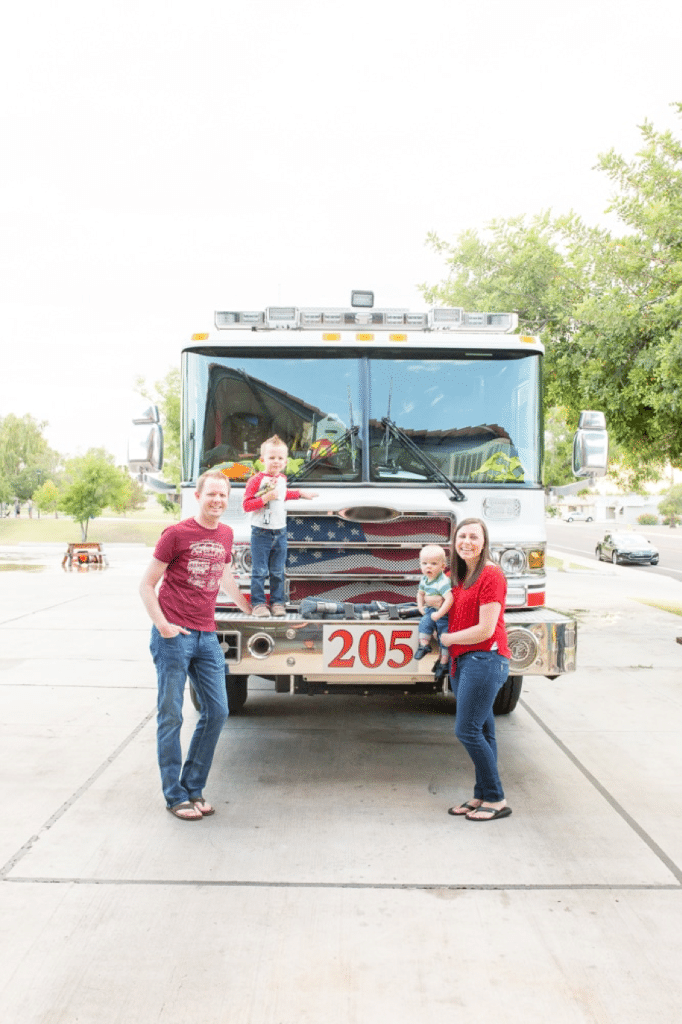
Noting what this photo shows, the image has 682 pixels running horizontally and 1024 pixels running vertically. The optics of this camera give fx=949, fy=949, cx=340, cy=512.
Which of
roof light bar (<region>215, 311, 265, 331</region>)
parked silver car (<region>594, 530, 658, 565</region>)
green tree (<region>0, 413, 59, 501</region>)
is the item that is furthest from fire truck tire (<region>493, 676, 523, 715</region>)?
green tree (<region>0, 413, 59, 501</region>)

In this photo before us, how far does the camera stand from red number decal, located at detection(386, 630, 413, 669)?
17.0ft

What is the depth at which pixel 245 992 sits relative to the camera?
3258 millimetres

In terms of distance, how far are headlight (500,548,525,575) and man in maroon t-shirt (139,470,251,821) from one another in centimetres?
180

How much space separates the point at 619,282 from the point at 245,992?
1119 cm

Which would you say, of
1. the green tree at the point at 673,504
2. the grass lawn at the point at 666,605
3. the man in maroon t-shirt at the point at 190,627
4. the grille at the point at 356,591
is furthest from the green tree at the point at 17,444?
the man in maroon t-shirt at the point at 190,627

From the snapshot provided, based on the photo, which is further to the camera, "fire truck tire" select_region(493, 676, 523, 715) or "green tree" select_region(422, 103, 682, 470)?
"green tree" select_region(422, 103, 682, 470)

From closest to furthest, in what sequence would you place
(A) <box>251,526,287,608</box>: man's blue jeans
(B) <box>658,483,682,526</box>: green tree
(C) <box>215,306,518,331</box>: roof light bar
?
(A) <box>251,526,287,608</box>: man's blue jeans < (C) <box>215,306,518,331</box>: roof light bar < (B) <box>658,483,682,526</box>: green tree

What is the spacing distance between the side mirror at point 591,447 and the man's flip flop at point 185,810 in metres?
3.25

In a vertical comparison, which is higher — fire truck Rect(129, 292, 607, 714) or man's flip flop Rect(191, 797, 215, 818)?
fire truck Rect(129, 292, 607, 714)

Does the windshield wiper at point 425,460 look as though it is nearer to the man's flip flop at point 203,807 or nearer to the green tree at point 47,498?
the man's flip flop at point 203,807

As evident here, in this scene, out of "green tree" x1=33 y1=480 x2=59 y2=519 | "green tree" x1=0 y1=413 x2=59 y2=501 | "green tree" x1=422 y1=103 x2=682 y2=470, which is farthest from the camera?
"green tree" x1=0 y1=413 x2=59 y2=501

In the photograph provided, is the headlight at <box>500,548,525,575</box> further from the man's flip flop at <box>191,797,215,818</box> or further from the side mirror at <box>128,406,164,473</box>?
the side mirror at <box>128,406,164,473</box>

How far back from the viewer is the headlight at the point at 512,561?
587 centimetres

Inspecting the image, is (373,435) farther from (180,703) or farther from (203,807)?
(203,807)
